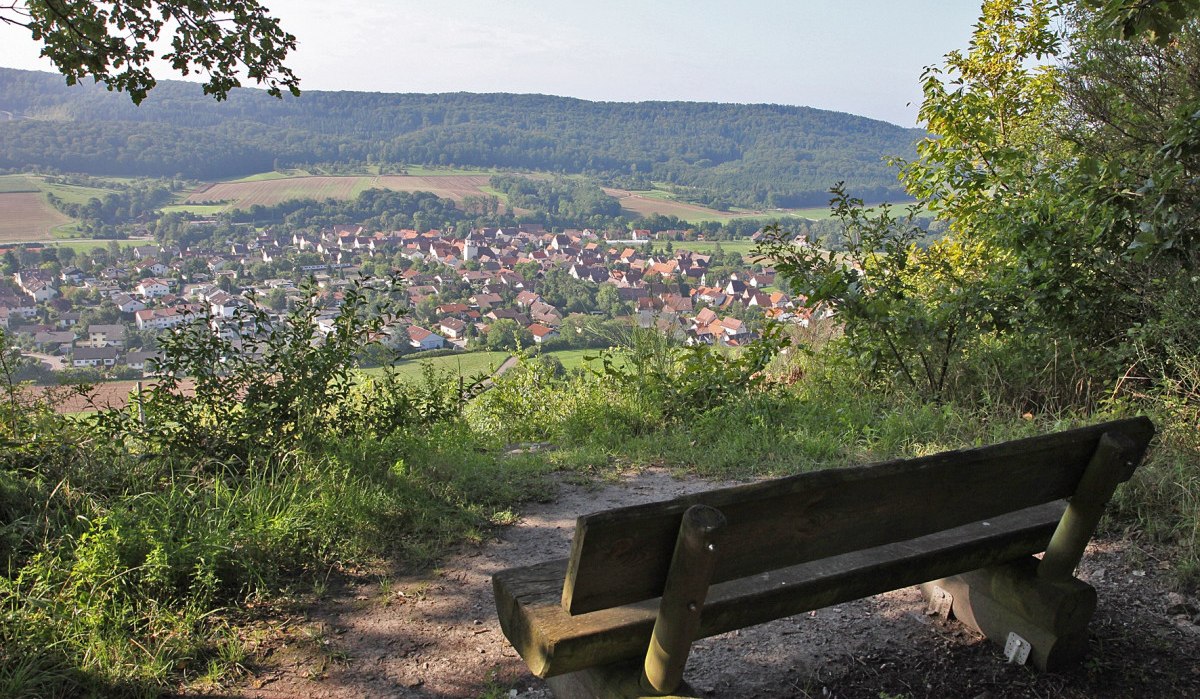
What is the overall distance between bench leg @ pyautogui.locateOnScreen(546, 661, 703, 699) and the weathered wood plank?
8cm

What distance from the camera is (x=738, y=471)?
5.43m

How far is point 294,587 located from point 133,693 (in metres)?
0.85

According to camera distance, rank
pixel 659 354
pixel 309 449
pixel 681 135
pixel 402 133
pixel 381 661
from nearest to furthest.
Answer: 1. pixel 381 661
2. pixel 309 449
3. pixel 659 354
4. pixel 402 133
5. pixel 681 135

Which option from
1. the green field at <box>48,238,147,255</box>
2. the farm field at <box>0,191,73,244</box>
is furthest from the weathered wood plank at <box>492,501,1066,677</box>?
the farm field at <box>0,191,73,244</box>

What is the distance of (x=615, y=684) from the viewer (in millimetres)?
2260

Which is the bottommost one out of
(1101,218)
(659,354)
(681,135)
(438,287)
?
(438,287)

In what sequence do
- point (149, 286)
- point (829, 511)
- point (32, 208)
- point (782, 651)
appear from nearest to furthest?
1. point (829, 511)
2. point (782, 651)
3. point (149, 286)
4. point (32, 208)

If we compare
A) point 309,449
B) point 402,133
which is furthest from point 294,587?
point 402,133

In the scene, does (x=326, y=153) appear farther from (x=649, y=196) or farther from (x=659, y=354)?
(x=659, y=354)

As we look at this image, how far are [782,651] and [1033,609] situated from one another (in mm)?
930

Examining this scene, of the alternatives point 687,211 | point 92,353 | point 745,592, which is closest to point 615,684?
point 745,592

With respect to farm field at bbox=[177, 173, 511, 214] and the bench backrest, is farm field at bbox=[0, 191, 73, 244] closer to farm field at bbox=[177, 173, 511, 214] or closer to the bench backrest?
farm field at bbox=[177, 173, 511, 214]

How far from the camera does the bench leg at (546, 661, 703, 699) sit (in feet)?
7.21

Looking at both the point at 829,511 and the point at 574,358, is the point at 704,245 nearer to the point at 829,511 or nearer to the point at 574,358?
the point at 574,358
